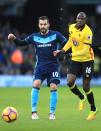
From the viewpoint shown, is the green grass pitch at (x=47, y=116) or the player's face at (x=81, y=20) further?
the player's face at (x=81, y=20)

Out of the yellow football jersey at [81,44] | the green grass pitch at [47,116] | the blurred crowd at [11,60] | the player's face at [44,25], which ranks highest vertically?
the player's face at [44,25]

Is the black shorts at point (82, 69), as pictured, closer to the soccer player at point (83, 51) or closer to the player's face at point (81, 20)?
the soccer player at point (83, 51)

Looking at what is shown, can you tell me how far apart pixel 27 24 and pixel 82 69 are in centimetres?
2025

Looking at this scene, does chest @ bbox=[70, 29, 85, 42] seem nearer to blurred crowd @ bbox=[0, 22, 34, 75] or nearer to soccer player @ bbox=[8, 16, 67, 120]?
soccer player @ bbox=[8, 16, 67, 120]

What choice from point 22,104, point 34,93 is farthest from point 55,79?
point 22,104

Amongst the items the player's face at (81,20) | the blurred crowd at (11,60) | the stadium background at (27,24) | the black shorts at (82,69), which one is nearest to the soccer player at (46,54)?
the player's face at (81,20)

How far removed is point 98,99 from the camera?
68.2ft

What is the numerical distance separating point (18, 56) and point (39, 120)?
15366 millimetres

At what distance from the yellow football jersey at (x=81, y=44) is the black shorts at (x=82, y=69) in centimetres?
11

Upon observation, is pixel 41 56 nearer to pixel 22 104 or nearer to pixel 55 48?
pixel 55 48

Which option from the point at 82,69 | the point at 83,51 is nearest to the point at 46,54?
the point at 83,51

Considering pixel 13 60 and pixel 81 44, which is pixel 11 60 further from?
pixel 81 44

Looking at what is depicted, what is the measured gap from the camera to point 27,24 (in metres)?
35.2

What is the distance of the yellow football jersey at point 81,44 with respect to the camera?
14.6 metres
